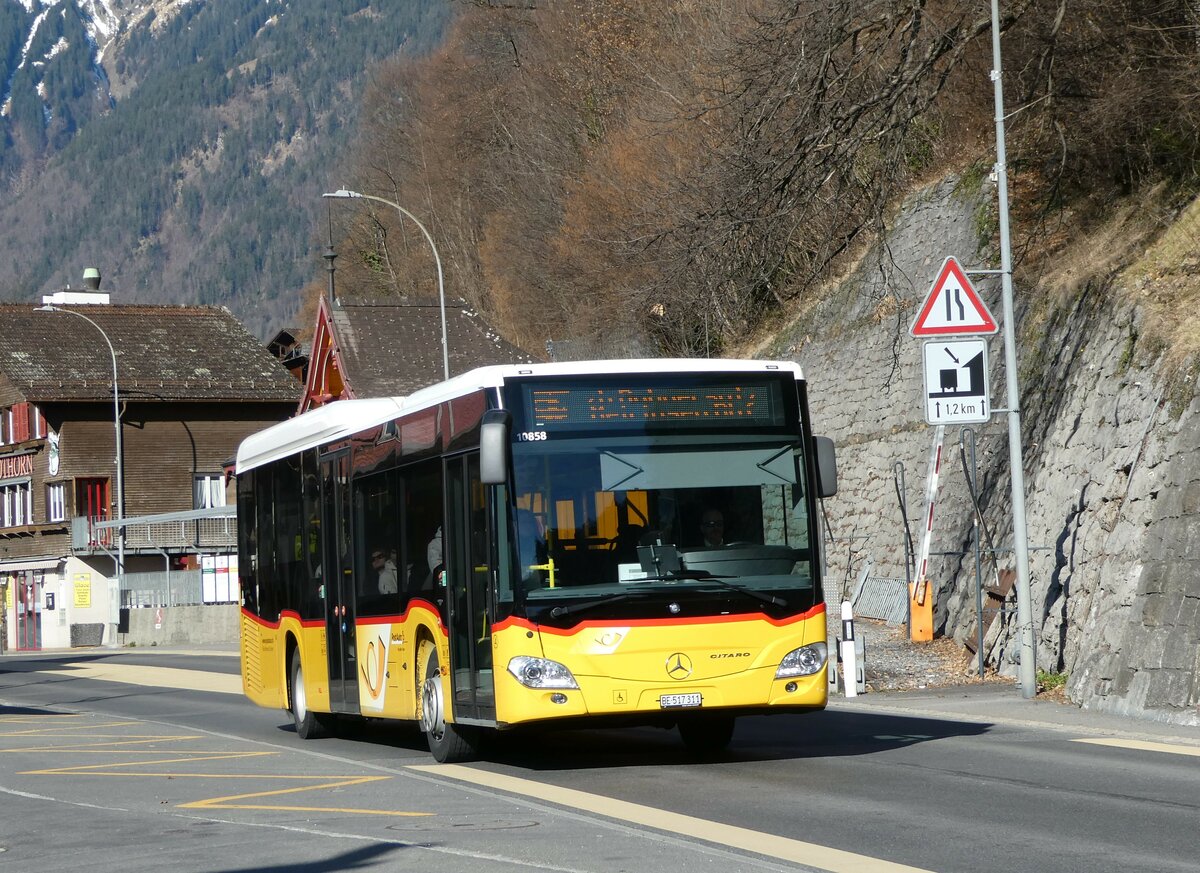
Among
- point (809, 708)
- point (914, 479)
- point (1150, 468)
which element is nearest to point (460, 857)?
point (809, 708)

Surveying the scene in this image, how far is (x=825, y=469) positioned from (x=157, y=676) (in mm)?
25402

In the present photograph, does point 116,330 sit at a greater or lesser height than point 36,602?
greater

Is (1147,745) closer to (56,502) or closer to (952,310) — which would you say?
(952,310)

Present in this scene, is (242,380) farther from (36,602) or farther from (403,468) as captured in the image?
(403,468)

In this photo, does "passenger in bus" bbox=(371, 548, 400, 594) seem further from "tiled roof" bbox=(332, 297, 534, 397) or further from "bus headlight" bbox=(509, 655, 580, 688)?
"tiled roof" bbox=(332, 297, 534, 397)

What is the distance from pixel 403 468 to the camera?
50.8ft

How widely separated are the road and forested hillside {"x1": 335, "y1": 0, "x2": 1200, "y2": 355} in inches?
258

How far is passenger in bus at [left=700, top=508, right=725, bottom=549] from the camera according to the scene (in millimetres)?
13484

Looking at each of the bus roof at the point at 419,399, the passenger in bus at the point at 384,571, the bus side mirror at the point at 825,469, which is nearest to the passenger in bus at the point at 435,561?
the passenger in bus at the point at 384,571

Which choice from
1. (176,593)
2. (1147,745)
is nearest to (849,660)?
(1147,745)

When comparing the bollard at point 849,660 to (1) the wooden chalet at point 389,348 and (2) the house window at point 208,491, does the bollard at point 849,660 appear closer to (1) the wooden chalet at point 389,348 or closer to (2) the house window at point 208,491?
(1) the wooden chalet at point 389,348

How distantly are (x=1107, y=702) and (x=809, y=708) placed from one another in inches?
173

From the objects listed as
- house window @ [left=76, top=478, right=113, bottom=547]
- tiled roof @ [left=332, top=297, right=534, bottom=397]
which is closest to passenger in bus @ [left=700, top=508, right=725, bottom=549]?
tiled roof @ [left=332, top=297, right=534, bottom=397]

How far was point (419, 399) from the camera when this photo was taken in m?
15.2
